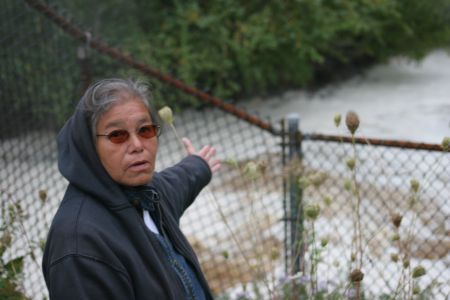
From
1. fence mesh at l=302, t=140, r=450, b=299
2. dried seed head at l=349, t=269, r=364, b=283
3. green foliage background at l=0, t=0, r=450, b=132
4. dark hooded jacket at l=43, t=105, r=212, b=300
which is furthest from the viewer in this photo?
green foliage background at l=0, t=0, r=450, b=132

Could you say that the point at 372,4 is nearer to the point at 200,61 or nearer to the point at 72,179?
the point at 200,61

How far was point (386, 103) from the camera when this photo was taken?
27.3 ft

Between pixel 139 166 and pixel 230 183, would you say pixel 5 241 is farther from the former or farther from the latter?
pixel 230 183

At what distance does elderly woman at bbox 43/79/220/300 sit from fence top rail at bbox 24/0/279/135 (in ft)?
4.21

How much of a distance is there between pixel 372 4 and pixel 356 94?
191 centimetres

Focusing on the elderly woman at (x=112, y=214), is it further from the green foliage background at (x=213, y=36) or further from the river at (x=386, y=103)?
the river at (x=386, y=103)

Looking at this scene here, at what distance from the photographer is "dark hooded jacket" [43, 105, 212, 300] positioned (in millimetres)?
1386

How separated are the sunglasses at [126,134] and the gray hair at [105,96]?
0.16 ft

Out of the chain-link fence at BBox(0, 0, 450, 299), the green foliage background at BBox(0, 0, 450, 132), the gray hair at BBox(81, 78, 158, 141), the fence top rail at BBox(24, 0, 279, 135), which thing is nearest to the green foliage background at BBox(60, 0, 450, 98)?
the green foliage background at BBox(0, 0, 450, 132)

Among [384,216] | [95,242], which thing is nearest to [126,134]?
[95,242]

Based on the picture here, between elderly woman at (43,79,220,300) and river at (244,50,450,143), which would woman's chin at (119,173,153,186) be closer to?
elderly woman at (43,79,220,300)

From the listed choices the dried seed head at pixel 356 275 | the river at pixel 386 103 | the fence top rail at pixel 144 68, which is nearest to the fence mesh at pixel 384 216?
the fence top rail at pixel 144 68

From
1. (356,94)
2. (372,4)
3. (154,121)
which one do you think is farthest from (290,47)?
(154,121)

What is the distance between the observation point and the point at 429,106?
314 inches
